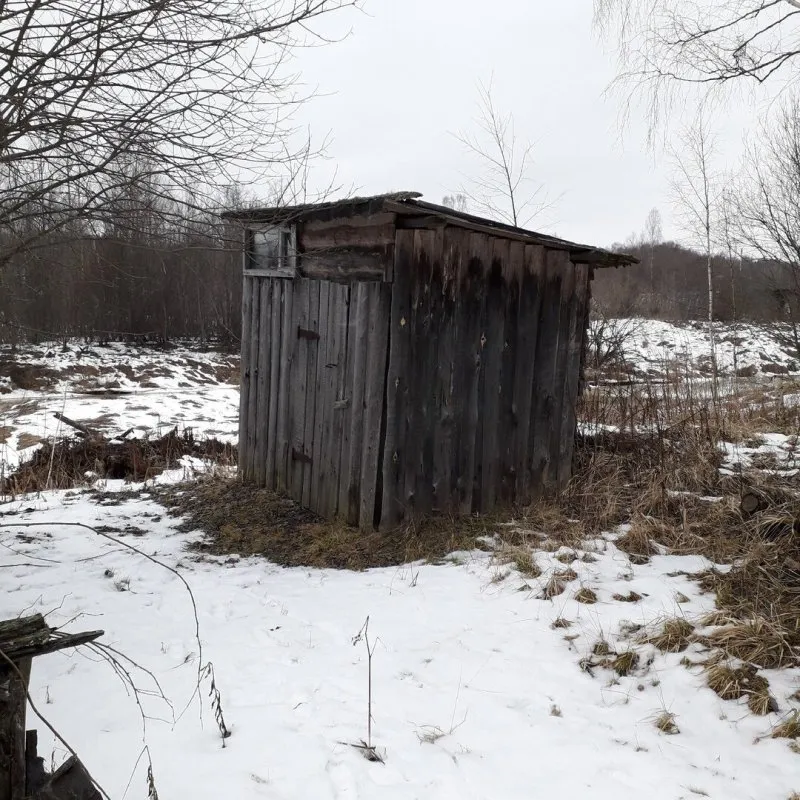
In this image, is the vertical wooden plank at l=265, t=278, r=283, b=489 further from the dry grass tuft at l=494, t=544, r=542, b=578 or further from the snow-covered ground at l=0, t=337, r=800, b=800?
the dry grass tuft at l=494, t=544, r=542, b=578

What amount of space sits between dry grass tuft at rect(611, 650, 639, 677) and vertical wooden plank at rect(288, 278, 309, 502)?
3473 millimetres

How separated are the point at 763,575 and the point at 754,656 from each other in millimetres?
893

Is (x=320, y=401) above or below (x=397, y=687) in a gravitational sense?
above

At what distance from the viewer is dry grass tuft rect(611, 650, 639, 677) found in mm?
3340

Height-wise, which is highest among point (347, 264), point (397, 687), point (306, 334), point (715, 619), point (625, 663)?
point (347, 264)

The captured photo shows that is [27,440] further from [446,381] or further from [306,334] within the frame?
[446,381]

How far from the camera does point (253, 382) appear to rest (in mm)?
6859

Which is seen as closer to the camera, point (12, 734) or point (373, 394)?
point (12, 734)

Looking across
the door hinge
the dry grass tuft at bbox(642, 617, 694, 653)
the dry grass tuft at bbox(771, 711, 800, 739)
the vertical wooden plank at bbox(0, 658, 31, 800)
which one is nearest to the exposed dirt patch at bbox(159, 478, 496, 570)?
the door hinge

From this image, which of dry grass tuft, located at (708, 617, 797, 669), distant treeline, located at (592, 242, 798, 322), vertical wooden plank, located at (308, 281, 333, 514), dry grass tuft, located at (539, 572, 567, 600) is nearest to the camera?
dry grass tuft, located at (708, 617, 797, 669)

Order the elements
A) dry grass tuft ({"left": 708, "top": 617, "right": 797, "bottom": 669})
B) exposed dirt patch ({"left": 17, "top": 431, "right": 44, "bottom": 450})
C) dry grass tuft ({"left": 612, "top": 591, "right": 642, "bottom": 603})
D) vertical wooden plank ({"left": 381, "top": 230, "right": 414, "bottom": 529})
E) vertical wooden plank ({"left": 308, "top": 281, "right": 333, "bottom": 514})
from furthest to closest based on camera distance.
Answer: exposed dirt patch ({"left": 17, "top": 431, "right": 44, "bottom": 450}) < vertical wooden plank ({"left": 308, "top": 281, "right": 333, "bottom": 514}) < vertical wooden plank ({"left": 381, "top": 230, "right": 414, "bottom": 529}) < dry grass tuft ({"left": 612, "top": 591, "right": 642, "bottom": 603}) < dry grass tuft ({"left": 708, "top": 617, "right": 797, "bottom": 669})

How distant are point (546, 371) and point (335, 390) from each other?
213cm

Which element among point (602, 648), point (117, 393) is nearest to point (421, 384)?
point (602, 648)

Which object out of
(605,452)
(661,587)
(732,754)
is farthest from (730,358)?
(732,754)
